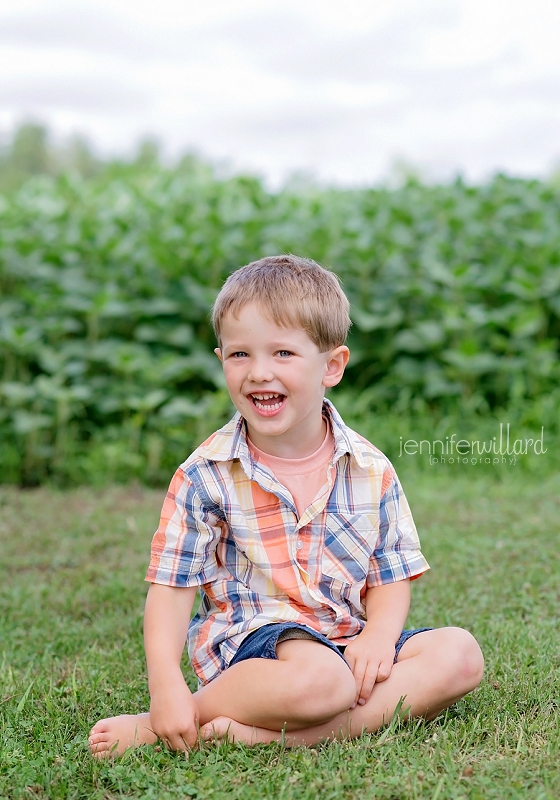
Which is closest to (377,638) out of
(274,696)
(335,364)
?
(274,696)

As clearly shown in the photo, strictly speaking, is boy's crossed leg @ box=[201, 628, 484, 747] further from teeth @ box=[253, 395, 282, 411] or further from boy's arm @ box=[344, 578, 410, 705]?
teeth @ box=[253, 395, 282, 411]

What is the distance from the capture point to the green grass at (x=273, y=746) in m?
1.75

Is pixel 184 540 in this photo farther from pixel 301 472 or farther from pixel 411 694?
pixel 411 694

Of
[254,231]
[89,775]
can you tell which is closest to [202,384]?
[254,231]

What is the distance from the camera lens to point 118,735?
6.35 feet

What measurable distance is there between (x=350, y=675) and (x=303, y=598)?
20 cm

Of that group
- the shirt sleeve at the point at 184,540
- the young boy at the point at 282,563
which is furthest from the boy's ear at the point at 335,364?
the shirt sleeve at the point at 184,540

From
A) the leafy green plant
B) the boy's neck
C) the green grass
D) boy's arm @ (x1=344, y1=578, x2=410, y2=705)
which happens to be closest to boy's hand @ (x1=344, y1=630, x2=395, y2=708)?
boy's arm @ (x1=344, y1=578, x2=410, y2=705)

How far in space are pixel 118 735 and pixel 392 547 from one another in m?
0.73

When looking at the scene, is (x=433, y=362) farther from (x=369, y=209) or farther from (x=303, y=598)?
(x=303, y=598)

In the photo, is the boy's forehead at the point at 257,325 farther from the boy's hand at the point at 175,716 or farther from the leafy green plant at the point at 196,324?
the leafy green plant at the point at 196,324

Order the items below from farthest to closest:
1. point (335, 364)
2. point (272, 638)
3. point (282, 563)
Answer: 1. point (335, 364)
2. point (282, 563)
3. point (272, 638)

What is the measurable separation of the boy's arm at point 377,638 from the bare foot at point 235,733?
21cm

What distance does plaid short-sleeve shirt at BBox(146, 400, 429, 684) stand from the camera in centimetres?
208
